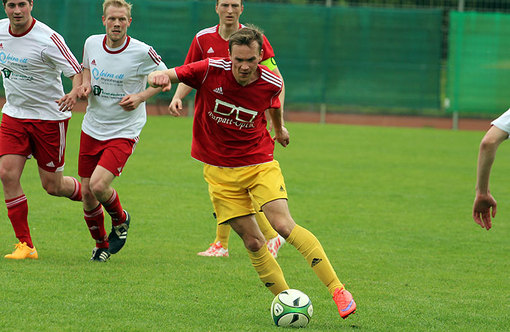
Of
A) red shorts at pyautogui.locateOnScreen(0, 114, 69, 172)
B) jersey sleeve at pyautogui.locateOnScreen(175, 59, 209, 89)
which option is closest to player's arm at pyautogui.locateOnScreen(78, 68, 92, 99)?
red shorts at pyautogui.locateOnScreen(0, 114, 69, 172)

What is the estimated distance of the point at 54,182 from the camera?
7.13m

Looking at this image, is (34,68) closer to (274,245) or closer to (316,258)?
(274,245)

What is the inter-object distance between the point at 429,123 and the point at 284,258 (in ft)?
56.8

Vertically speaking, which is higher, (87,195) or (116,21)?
(116,21)

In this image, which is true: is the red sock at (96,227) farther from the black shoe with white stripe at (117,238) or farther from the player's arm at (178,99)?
the player's arm at (178,99)

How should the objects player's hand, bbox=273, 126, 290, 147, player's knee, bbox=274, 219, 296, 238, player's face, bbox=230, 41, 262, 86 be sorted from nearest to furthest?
1. player's face, bbox=230, 41, 262, 86
2. player's knee, bbox=274, 219, 296, 238
3. player's hand, bbox=273, 126, 290, 147

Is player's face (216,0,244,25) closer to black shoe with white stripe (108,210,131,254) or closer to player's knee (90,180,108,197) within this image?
player's knee (90,180,108,197)

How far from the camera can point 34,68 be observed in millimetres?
6863

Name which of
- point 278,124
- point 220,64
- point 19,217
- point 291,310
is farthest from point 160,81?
point 19,217

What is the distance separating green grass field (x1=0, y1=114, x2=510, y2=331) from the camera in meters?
5.16

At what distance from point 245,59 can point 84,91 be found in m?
2.18

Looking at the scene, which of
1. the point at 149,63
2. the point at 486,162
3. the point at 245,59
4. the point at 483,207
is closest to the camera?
the point at 486,162

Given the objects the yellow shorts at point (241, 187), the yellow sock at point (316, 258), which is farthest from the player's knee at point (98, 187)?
the yellow sock at point (316, 258)

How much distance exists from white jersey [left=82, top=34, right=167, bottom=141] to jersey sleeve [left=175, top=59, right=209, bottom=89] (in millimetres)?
1721
